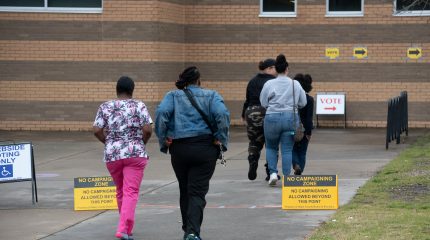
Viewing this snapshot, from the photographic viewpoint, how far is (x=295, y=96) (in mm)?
11789

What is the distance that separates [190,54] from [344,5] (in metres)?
4.17

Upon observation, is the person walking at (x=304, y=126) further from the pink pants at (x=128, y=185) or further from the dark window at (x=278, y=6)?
the dark window at (x=278, y=6)

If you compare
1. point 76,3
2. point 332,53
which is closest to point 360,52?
point 332,53

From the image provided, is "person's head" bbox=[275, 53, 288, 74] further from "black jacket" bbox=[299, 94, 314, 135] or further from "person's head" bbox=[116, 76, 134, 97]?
"person's head" bbox=[116, 76, 134, 97]

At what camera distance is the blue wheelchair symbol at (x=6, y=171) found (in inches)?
446

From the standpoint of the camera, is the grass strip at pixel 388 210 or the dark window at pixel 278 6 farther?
the dark window at pixel 278 6

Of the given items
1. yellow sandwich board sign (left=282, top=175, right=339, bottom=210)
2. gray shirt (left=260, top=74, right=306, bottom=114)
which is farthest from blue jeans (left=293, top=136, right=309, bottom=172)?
yellow sandwich board sign (left=282, top=175, right=339, bottom=210)

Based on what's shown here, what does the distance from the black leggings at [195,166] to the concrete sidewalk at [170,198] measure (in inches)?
19.8

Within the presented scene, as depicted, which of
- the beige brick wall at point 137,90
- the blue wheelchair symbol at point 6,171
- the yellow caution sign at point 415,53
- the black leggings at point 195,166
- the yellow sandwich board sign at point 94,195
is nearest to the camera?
the black leggings at point 195,166

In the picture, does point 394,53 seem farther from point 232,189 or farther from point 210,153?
point 210,153

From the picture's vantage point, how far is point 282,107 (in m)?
11.8

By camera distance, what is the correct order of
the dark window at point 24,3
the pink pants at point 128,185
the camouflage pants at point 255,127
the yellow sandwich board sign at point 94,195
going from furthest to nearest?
the dark window at point 24,3 → the camouflage pants at point 255,127 → the yellow sandwich board sign at point 94,195 → the pink pants at point 128,185

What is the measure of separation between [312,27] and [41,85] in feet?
22.8

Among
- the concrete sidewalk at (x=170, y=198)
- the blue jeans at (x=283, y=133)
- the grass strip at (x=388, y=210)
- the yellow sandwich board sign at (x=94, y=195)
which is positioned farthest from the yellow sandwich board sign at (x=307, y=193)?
the yellow sandwich board sign at (x=94, y=195)
